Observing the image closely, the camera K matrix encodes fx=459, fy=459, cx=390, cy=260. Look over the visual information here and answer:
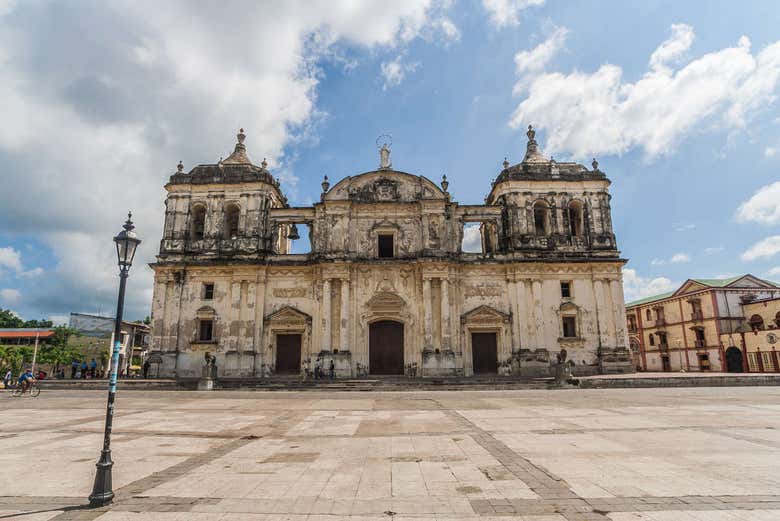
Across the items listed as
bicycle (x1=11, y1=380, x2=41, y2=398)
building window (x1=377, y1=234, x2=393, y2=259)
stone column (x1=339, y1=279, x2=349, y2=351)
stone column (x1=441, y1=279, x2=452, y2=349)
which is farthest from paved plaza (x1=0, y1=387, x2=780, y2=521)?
building window (x1=377, y1=234, x2=393, y2=259)

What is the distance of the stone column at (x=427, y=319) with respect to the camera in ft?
88.0

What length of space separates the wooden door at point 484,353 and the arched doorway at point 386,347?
176 inches

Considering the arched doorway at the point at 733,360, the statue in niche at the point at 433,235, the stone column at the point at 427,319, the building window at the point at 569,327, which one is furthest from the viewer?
the arched doorway at the point at 733,360

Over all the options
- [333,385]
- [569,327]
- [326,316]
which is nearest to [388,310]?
[326,316]

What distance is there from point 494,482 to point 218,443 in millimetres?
5655

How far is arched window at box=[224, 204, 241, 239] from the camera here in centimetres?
3048

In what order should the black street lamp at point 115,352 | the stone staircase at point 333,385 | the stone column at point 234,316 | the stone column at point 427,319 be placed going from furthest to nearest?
1. the stone column at point 234,316
2. the stone column at point 427,319
3. the stone staircase at point 333,385
4. the black street lamp at point 115,352

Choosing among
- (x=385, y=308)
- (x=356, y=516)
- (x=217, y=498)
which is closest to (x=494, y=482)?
(x=356, y=516)

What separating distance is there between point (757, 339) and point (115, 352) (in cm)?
4332

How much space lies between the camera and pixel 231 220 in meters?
31.1

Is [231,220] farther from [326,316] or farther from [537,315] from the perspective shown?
[537,315]

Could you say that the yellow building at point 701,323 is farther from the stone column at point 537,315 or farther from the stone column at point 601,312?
the stone column at point 537,315

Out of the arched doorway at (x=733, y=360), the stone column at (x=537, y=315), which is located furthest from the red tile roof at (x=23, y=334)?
the arched doorway at (x=733, y=360)

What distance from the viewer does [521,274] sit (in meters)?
28.3
